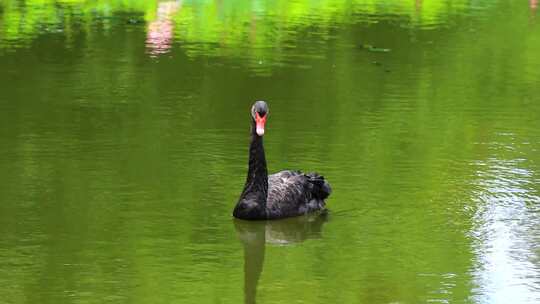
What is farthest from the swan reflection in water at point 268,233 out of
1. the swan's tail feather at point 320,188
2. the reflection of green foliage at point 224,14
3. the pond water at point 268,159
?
the reflection of green foliage at point 224,14

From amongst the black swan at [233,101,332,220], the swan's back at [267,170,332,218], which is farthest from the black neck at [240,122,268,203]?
the swan's back at [267,170,332,218]

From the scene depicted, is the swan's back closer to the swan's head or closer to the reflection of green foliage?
the swan's head

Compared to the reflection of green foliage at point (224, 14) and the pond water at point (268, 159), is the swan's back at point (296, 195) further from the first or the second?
the reflection of green foliage at point (224, 14)

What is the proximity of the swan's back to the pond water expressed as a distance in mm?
125

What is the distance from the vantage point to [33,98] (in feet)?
56.7

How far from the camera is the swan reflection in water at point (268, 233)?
33.5 feet

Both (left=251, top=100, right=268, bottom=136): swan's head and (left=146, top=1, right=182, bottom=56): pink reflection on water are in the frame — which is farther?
(left=146, top=1, right=182, bottom=56): pink reflection on water

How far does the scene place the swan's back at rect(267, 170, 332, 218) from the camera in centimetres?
1143

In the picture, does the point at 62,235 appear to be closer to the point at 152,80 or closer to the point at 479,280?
the point at 479,280

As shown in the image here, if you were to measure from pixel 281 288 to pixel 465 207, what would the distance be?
9.91 ft

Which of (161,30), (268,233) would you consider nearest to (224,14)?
(161,30)

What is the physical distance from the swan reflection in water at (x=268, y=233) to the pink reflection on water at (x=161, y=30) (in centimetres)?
1060

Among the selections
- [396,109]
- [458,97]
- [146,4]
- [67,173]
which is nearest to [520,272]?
[67,173]

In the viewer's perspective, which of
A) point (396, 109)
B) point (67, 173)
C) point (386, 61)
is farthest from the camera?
point (386, 61)
